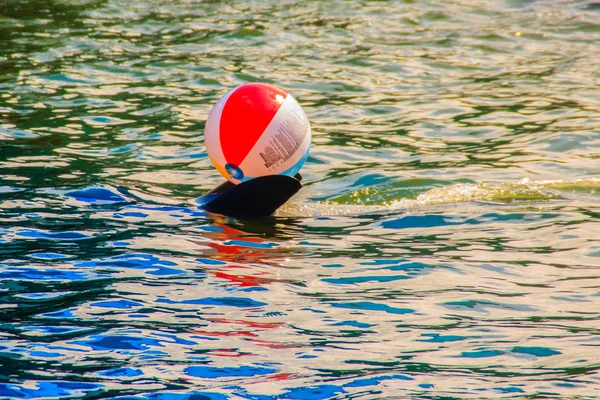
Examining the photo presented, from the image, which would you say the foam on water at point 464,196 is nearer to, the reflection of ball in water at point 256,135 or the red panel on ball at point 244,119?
the reflection of ball in water at point 256,135

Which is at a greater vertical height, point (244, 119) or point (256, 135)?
point (244, 119)

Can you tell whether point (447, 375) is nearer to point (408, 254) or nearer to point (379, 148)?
point (408, 254)

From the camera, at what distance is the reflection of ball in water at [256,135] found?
23.7 ft

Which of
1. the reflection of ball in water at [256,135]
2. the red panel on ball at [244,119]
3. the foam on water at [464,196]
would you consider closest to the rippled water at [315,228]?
the foam on water at [464,196]

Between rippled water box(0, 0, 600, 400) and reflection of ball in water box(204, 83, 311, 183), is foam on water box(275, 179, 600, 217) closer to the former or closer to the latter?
rippled water box(0, 0, 600, 400)

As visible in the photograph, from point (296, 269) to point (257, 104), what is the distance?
1.76 meters

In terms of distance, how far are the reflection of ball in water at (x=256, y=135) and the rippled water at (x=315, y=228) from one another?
47 cm

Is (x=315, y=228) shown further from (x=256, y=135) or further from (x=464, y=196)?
(x=464, y=196)

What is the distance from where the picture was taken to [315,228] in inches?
285

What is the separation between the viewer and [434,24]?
16969 millimetres

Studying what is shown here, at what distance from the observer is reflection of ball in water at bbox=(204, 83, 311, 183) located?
7.23 metres

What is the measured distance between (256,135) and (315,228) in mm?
882

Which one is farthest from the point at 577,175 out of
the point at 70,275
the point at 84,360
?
the point at 84,360

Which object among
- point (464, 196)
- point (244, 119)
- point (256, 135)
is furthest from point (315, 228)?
point (464, 196)
